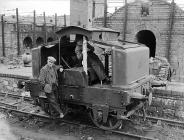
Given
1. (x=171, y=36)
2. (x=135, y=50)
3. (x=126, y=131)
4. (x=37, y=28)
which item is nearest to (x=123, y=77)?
(x=135, y=50)

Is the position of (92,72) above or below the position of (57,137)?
above

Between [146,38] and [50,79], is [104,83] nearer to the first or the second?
[50,79]

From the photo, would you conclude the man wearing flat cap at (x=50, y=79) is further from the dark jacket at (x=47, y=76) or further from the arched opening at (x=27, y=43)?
the arched opening at (x=27, y=43)

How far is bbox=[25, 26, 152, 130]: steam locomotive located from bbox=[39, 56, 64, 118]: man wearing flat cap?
0.17 m

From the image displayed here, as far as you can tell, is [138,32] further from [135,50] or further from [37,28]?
[37,28]

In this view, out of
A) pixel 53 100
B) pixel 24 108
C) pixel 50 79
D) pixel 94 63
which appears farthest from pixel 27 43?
pixel 94 63

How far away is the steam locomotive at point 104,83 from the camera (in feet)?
18.9

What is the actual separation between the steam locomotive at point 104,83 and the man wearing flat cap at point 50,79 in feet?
0.57

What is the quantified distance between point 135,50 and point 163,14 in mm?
9486

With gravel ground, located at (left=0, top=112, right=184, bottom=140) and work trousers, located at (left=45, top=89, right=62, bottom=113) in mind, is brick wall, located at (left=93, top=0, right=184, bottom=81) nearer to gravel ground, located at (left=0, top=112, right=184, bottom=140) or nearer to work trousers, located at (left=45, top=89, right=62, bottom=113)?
gravel ground, located at (left=0, top=112, right=184, bottom=140)

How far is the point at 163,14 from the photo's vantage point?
1471 cm

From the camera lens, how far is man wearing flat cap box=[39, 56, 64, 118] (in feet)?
20.8

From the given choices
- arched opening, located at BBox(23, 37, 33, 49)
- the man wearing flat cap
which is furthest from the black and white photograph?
arched opening, located at BBox(23, 37, 33, 49)

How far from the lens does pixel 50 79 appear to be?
20.9 ft
